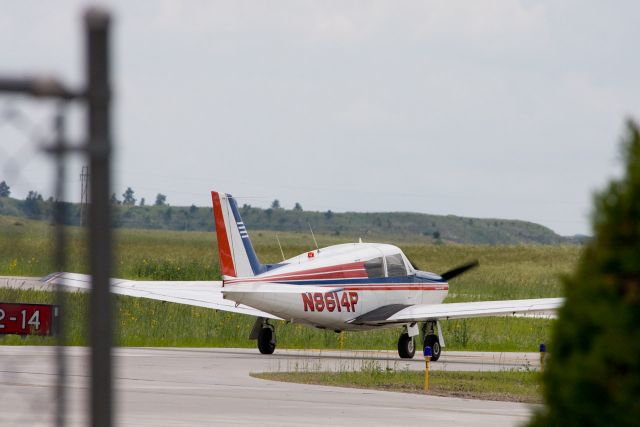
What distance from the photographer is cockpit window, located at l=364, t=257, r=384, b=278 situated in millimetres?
28933

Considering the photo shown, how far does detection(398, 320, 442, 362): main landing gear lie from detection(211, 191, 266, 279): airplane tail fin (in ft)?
13.0

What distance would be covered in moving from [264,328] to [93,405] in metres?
25.8

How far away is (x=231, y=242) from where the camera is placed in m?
27.6

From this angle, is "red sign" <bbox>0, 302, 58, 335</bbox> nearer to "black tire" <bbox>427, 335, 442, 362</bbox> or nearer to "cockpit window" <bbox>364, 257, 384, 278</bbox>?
"cockpit window" <bbox>364, 257, 384, 278</bbox>

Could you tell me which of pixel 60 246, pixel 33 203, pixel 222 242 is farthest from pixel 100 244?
pixel 222 242

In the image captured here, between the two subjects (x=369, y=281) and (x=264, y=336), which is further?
(x=264, y=336)

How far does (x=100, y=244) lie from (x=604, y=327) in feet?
6.38

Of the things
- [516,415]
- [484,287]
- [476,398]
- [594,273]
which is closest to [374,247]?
[476,398]

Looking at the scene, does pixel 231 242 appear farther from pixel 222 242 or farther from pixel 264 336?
pixel 264 336

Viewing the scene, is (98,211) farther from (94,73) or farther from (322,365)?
(322,365)

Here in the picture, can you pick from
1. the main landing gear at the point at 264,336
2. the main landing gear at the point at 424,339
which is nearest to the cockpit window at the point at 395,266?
the main landing gear at the point at 424,339

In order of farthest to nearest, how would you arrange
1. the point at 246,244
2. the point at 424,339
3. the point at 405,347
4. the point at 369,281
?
the point at 405,347
the point at 424,339
the point at 369,281
the point at 246,244

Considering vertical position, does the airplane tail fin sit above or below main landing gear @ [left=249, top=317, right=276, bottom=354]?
above

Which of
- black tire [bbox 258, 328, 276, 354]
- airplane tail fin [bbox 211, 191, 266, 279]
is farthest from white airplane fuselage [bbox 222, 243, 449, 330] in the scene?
black tire [bbox 258, 328, 276, 354]
